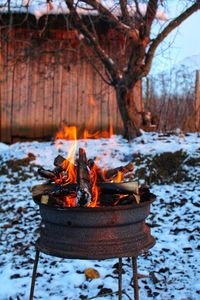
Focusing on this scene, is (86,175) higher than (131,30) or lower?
lower

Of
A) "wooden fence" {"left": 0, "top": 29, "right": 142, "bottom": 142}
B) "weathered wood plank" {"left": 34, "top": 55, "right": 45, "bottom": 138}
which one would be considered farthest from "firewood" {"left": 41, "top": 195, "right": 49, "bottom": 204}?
"weathered wood plank" {"left": 34, "top": 55, "right": 45, "bottom": 138}

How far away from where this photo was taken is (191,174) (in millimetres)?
7051

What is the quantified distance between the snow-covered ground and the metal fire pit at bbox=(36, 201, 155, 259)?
61 centimetres

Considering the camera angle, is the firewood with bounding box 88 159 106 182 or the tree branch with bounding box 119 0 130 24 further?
the tree branch with bounding box 119 0 130 24

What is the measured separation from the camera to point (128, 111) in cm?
919

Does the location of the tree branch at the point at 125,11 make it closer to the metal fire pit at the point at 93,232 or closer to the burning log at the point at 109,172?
the burning log at the point at 109,172

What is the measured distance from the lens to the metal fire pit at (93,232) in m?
2.62

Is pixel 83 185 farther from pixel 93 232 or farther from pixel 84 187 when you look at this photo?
pixel 93 232

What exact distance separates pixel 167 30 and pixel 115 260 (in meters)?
5.46

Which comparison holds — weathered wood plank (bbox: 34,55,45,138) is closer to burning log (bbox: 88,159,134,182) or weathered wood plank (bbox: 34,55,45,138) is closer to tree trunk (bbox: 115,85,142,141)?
tree trunk (bbox: 115,85,142,141)

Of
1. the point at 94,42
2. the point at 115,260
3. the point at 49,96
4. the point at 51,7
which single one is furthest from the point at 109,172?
the point at 49,96

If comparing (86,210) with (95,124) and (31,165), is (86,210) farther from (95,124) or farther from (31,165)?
(95,124)

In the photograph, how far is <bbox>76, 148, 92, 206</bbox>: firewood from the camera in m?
2.70

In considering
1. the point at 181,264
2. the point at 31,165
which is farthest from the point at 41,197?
the point at 31,165
